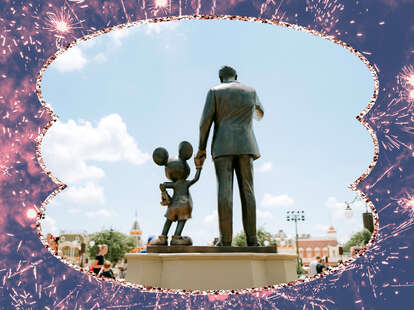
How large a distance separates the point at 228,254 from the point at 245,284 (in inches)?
15.5

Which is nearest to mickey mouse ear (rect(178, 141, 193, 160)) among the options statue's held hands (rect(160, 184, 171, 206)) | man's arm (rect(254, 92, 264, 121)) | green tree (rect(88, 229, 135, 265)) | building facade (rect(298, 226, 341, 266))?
statue's held hands (rect(160, 184, 171, 206))

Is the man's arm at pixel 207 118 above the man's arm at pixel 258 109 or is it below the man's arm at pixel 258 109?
below

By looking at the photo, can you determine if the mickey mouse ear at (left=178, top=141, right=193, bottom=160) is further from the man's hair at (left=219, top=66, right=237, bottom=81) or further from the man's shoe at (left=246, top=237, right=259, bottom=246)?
the man's shoe at (left=246, top=237, right=259, bottom=246)

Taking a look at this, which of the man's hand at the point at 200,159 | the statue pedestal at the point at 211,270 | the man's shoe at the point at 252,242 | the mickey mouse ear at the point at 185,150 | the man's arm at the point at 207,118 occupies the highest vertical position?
the man's arm at the point at 207,118

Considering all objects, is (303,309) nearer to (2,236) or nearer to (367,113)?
(367,113)

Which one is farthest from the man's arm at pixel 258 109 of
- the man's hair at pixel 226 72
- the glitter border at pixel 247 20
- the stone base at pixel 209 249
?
the stone base at pixel 209 249

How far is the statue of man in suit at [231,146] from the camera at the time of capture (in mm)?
4809

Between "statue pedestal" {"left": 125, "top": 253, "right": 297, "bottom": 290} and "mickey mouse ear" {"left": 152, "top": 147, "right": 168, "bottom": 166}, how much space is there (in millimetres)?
1449

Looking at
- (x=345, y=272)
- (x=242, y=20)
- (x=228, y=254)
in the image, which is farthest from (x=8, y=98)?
(x=345, y=272)

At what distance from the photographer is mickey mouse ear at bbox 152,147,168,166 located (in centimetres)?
528

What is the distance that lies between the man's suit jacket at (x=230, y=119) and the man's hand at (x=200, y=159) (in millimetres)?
78

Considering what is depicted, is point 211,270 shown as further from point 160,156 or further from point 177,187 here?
point 160,156

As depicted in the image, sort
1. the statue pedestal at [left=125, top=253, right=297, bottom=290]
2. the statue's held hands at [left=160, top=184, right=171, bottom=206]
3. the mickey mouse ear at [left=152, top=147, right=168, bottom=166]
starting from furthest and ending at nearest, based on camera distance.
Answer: the mickey mouse ear at [left=152, top=147, right=168, bottom=166]
the statue's held hands at [left=160, top=184, right=171, bottom=206]
the statue pedestal at [left=125, top=253, right=297, bottom=290]

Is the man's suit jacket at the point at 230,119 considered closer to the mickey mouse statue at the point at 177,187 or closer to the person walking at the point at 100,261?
the mickey mouse statue at the point at 177,187
